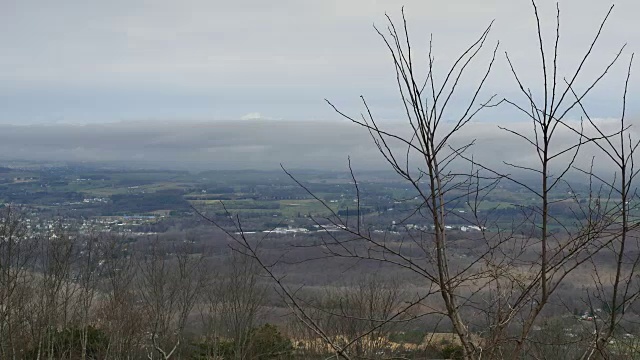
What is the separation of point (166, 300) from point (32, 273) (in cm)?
362

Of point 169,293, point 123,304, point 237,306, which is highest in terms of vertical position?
point 123,304

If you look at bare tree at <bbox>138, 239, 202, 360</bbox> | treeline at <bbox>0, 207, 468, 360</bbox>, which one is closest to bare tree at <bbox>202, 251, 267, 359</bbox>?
treeline at <bbox>0, 207, 468, 360</bbox>

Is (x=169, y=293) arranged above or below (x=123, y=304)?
below

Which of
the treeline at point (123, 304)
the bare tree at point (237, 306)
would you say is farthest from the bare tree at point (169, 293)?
the bare tree at point (237, 306)

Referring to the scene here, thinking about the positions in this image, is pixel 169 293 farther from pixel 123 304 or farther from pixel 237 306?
pixel 123 304

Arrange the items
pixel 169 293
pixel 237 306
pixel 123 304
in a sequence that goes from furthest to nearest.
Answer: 1. pixel 169 293
2. pixel 237 306
3. pixel 123 304

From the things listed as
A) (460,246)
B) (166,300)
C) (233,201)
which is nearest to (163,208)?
(233,201)

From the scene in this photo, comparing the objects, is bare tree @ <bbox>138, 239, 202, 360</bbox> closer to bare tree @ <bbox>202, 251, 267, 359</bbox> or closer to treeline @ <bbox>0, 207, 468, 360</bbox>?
treeline @ <bbox>0, 207, 468, 360</bbox>

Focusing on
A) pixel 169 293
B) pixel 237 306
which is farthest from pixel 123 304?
pixel 237 306

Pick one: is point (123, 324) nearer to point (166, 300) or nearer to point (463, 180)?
point (166, 300)

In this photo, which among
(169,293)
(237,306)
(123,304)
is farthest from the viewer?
(169,293)

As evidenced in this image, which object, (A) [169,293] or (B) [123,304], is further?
(A) [169,293]

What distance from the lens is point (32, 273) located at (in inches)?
580

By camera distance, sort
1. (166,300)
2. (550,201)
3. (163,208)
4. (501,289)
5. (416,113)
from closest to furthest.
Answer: (416,113)
(550,201)
(501,289)
(166,300)
(163,208)
